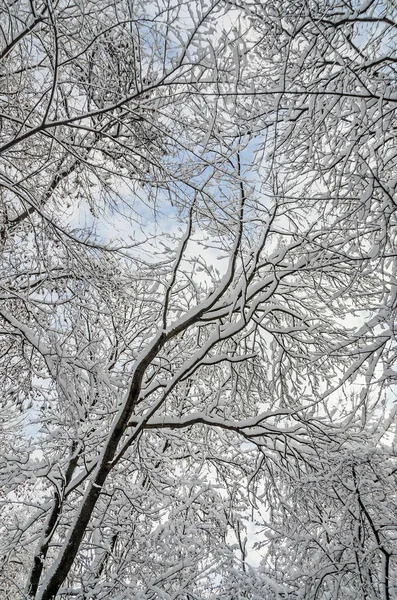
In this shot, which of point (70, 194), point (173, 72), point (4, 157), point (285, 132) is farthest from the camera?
point (70, 194)

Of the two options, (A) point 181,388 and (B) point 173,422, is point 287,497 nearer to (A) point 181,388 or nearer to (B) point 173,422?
(B) point 173,422

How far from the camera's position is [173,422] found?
5230mm

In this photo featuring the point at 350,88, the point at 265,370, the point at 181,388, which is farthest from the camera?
the point at 181,388

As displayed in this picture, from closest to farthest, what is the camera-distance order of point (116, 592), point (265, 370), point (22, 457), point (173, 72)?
1. point (173, 72)
2. point (116, 592)
3. point (22, 457)
4. point (265, 370)

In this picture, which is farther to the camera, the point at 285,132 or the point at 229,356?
the point at 229,356

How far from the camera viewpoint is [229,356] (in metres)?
5.25

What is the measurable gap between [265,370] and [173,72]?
4.54 m

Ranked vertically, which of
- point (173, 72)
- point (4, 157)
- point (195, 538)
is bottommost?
point (195, 538)

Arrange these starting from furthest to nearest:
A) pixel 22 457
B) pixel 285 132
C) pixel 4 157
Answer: pixel 22 457 → pixel 4 157 → pixel 285 132

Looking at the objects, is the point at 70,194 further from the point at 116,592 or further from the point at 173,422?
the point at 116,592

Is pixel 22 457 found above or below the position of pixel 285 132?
below

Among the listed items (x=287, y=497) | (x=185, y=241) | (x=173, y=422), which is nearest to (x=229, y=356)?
(x=173, y=422)

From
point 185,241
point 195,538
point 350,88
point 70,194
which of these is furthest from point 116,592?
point 350,88

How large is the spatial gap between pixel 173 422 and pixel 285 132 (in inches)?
135
